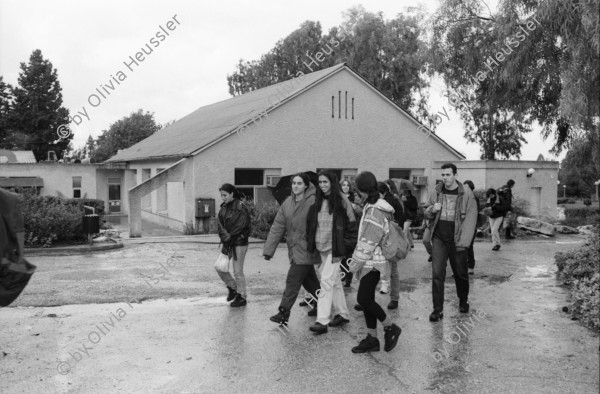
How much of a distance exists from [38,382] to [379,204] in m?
3.54

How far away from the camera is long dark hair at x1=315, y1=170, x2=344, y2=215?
6270 mm

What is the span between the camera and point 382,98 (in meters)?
22.4

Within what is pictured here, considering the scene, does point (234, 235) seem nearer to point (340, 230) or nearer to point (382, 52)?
point (340, 230)

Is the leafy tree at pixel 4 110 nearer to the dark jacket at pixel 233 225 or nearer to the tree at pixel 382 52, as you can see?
the tree at pixel 382 52

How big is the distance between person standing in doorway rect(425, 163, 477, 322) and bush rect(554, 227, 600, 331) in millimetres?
1473

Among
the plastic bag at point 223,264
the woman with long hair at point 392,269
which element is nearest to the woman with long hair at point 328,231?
the woman with long hair at point 392,269

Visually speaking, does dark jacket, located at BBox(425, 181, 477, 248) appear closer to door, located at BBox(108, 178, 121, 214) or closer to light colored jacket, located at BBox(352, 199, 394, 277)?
light colored jacket, located at BBox(352, 199, 394, 277)

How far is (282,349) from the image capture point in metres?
5.78

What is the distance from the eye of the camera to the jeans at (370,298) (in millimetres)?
5602

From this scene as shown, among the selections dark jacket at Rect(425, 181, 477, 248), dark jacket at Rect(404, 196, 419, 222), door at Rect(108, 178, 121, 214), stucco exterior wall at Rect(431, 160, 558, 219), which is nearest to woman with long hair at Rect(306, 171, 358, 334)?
dark jacket at Rect(425, 181, 477, 248)

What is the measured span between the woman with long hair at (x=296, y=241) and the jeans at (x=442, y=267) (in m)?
1.53

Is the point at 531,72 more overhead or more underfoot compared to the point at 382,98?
more underfoot

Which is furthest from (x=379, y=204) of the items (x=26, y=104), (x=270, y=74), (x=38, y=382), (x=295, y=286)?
(x=26, y=104)

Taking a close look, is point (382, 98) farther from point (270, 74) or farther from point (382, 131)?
point (270, 74)
